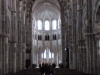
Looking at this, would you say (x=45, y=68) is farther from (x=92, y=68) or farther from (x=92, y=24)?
(x=92, y=24)

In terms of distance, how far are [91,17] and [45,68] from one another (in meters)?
8.95

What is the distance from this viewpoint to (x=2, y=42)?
2994 cm

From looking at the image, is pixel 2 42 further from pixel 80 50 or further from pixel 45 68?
pixel 80 50

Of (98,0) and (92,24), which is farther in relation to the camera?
(92,24)

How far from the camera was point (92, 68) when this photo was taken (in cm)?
2923

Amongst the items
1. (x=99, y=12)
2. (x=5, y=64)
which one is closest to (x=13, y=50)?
(x=5, y=64)

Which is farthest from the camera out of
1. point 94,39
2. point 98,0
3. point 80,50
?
point 80,50

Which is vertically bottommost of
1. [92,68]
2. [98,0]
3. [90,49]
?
[92,68]

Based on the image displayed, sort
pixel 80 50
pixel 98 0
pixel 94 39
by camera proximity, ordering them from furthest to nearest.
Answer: pixel 80 50
pixel 94 39
pixel 98 0

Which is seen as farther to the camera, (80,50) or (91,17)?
(80,50)

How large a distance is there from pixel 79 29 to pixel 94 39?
9.82m

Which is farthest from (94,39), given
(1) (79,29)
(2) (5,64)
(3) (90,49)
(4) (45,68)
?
(2) (5,64)

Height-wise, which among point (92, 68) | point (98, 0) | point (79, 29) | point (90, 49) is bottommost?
point (92, 68)

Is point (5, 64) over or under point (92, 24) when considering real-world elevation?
under
